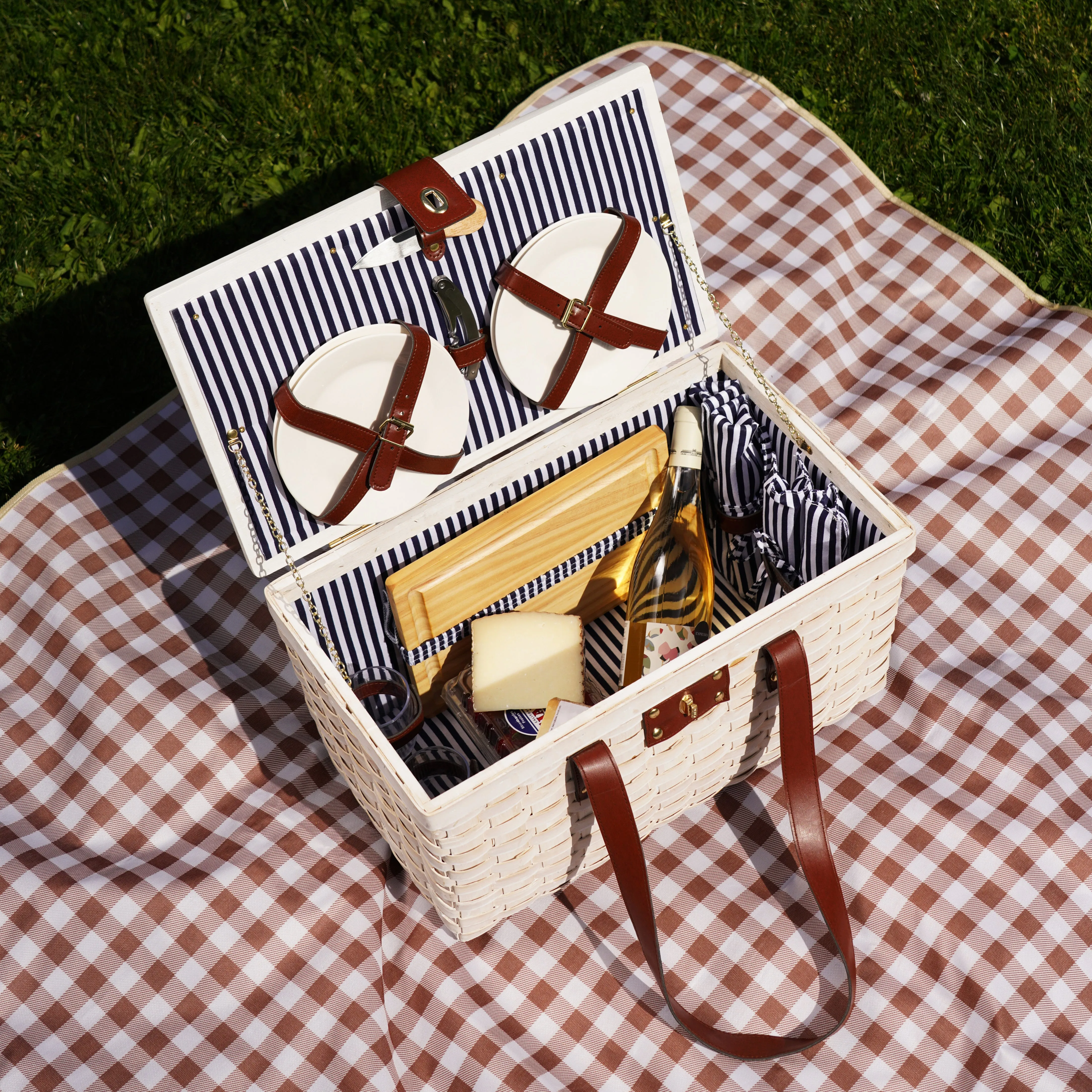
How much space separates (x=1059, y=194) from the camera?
2.47m

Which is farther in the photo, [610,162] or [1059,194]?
[1059,194]

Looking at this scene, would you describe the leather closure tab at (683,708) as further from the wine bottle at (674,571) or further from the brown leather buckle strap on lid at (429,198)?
the brown leather buckle strap on lid at (429,198)

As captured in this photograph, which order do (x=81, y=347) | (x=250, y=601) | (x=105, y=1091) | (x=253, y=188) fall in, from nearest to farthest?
(x=105, y=1091) < (x=250, y=601) < (x=81, y=347) < (x=253, y=188)

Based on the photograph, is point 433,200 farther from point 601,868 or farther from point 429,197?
point 601,868

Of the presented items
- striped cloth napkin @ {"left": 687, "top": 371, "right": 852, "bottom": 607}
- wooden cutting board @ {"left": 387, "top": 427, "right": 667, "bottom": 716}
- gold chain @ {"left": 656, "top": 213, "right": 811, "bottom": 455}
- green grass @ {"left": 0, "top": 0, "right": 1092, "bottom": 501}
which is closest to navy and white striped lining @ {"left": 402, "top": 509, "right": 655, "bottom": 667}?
wooden cutting board @ {"left": 387, "top": 427, "right": 667, "bottom": 716}

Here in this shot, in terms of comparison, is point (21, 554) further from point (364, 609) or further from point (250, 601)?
point (364, 609)

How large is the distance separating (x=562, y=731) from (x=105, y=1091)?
74cm

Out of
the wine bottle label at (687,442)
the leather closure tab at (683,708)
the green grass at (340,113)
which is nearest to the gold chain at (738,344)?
the wine bottle label at (687,442)

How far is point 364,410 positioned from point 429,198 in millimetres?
273

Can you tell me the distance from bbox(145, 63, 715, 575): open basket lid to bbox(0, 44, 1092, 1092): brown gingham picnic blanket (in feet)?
1.29

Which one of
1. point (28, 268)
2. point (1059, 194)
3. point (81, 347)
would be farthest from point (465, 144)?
point (1059, 194)

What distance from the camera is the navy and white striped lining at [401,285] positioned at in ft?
4.82

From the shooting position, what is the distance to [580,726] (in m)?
1.35

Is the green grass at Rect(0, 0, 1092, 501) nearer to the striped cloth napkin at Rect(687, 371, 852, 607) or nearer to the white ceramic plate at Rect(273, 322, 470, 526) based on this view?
the white ceramic plate at Rect(273, 322, 470, 526)
